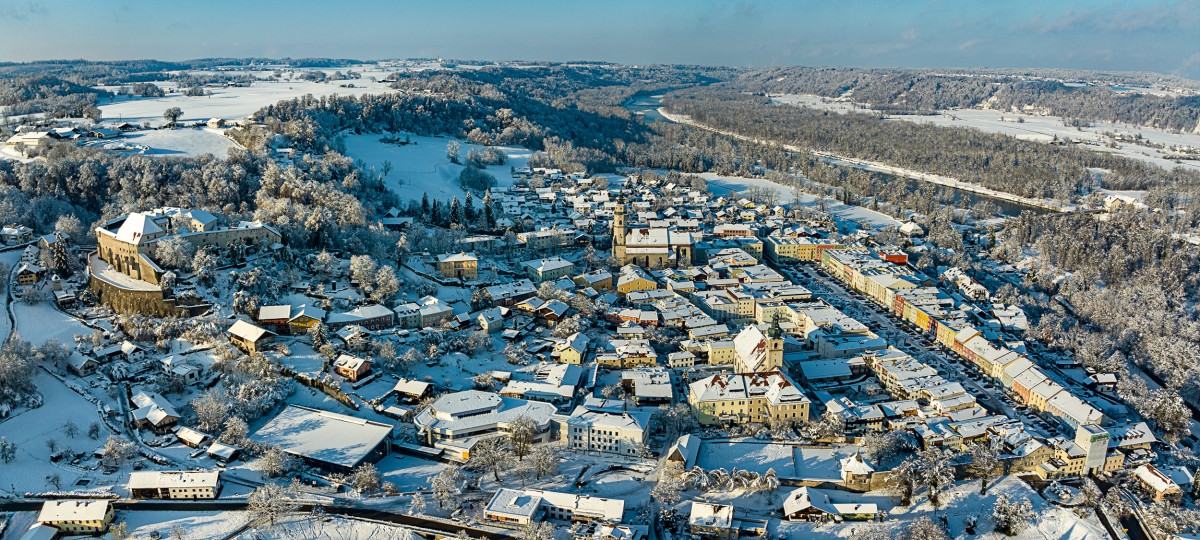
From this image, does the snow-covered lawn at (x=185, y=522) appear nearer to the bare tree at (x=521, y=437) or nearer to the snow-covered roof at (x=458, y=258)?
the bare tree at (x=521, y=437)

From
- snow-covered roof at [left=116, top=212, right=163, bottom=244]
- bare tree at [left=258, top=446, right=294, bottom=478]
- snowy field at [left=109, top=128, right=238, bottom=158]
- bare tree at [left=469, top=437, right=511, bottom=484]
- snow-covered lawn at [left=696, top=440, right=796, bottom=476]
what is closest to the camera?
bare tree at [left=258, top=446, right=294, bottom=478]

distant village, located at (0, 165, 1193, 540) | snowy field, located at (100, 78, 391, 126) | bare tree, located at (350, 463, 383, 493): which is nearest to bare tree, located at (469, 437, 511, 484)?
distant village, located at (0, 165, 1193, 540)

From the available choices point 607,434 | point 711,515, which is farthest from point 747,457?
point 607,434

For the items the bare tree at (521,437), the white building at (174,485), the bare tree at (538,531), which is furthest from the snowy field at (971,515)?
the white building at (174,485)

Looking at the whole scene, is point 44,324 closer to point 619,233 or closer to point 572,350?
point 572,350

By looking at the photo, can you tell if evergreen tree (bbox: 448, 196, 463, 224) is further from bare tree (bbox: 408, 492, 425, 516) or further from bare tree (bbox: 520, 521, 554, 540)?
bare tree (bbox: 520, 521, 554, 540)
